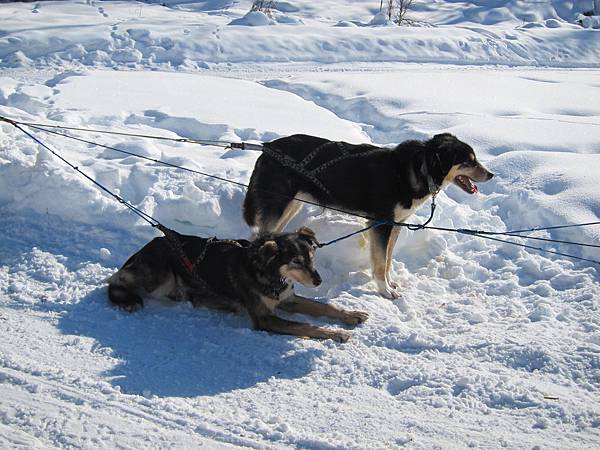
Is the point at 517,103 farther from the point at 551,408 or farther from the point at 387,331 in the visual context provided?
the point at 551,408

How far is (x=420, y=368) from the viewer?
4.29 meters

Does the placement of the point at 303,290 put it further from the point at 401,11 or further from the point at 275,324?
the point at 401,11

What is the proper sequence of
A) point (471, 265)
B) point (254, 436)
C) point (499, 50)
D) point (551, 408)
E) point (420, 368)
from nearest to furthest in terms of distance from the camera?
point (254, 436)
point (551, 408)
point (420, 368)
point (471, 265)
point (499, 50)

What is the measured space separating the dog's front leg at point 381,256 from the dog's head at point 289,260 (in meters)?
0.82

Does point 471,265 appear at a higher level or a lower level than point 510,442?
lower

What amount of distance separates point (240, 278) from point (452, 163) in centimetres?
201

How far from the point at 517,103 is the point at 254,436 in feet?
27.8

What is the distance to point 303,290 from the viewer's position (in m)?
5.52

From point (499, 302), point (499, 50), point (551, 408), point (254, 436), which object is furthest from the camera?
point (499, 50)

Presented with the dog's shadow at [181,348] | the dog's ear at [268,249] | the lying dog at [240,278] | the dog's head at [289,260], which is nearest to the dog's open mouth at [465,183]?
the lying dog at [240,278]

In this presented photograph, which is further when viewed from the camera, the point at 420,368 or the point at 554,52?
the point at 554,52

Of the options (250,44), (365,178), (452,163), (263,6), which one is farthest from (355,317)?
(263,6)

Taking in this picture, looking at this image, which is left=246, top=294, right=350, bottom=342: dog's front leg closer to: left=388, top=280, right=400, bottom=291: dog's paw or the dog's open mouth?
Answer: left=388, top=280, right=400, bottom=291: dog's paw

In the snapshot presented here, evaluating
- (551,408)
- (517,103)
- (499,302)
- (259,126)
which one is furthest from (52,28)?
(551,408)
